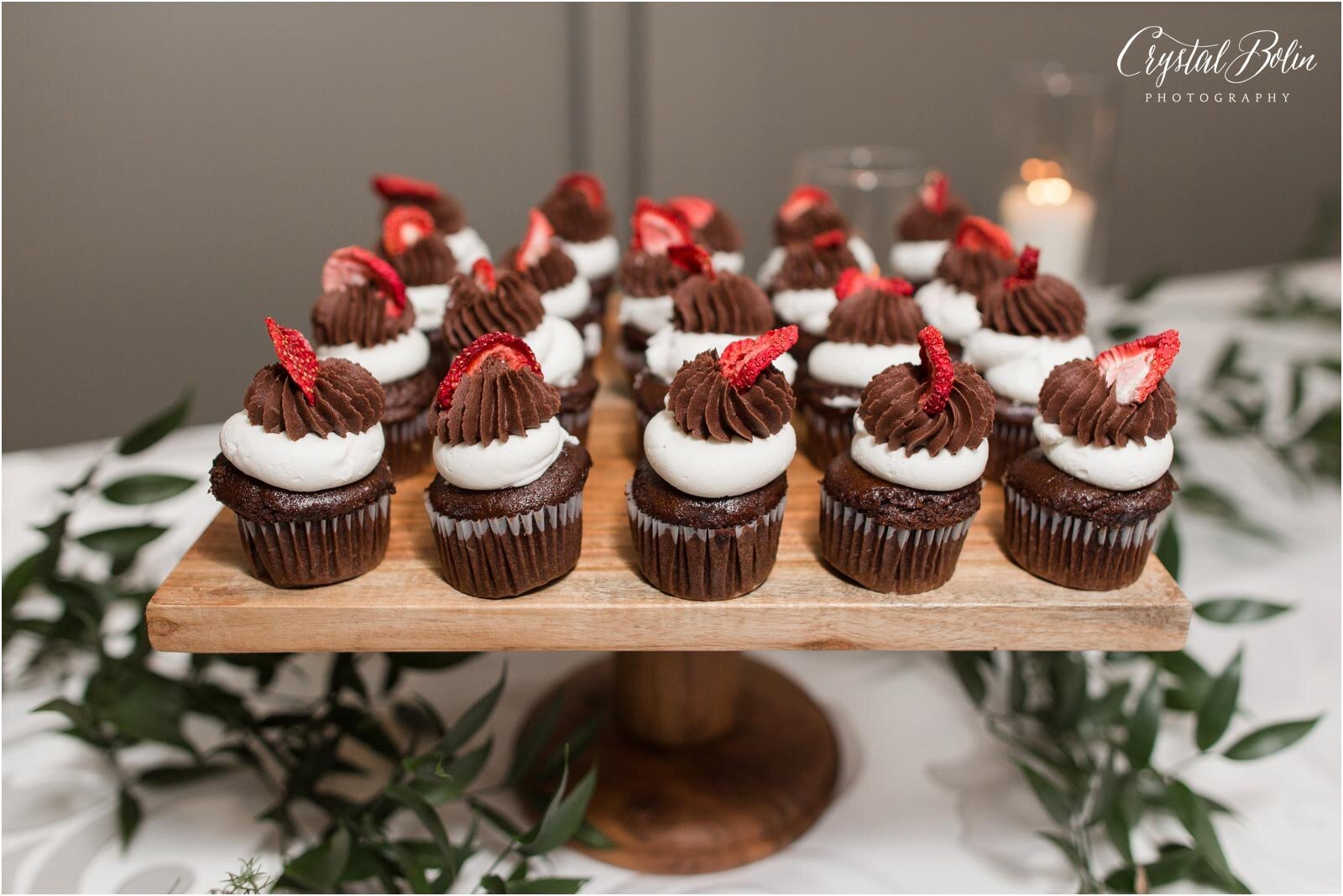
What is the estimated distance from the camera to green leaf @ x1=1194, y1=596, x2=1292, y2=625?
253cm

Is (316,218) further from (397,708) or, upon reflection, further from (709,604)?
(709,604)

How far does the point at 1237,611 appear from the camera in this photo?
8.34ft

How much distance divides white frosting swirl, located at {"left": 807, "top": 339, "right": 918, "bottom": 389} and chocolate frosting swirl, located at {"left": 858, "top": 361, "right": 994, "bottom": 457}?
40 cm

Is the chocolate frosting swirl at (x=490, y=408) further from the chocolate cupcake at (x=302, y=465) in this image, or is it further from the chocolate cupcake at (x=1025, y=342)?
the chocolate cupcake at (x=1025, y=342)

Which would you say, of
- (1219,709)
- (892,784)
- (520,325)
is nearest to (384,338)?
(520,325)

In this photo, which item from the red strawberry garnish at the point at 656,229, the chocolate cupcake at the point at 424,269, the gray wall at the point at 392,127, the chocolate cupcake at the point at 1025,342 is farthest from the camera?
the gray wall at the point at 392,127

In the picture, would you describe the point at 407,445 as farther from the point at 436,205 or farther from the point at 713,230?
the point at 713,230

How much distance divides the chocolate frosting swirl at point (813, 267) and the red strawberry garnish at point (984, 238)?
1.02ft

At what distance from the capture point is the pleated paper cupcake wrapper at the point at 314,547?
6.21 feet

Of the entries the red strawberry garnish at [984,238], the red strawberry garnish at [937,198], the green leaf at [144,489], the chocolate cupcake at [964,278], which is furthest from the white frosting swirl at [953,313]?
the green leaf at [144,489]

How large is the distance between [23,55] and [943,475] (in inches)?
142

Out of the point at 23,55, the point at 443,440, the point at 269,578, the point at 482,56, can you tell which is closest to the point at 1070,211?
the point at 482,56

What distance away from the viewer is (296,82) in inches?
166

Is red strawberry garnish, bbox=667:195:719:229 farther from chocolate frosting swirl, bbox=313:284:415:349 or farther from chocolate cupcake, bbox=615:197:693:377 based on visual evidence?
chocolate frosting swirl, bbox=313:284:415:349
